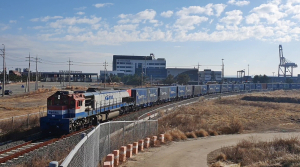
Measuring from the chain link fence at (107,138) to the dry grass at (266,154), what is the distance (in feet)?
16.9

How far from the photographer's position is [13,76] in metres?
121

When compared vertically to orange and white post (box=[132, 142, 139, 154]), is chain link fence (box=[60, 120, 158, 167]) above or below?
above

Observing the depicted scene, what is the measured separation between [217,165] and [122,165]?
14.4 feet

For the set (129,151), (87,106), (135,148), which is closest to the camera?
(129,151)

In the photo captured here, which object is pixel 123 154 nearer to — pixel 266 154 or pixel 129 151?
pixel 129 151

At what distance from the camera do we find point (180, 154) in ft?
54.2

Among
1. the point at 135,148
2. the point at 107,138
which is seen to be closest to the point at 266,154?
the point at 135,148

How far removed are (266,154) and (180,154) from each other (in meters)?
4.63

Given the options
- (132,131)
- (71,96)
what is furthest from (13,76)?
(132,131)

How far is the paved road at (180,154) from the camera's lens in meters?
14.3

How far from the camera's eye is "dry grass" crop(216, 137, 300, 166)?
13.6 metres

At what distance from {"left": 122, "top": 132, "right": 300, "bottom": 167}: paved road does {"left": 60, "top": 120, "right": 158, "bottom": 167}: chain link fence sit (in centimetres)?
122

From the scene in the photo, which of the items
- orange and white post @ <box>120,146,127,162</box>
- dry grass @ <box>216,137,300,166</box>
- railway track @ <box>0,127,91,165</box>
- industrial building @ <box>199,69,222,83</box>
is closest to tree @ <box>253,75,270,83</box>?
industrial building @ <box>199,69,222,83</box>

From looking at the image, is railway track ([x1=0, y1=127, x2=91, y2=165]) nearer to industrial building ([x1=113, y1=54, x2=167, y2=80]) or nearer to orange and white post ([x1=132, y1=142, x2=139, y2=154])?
orange and white post ([x1=132, y1=142, x2=139, y2=154])
